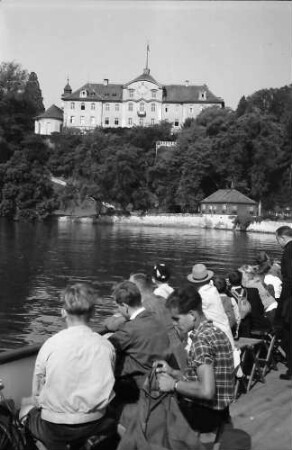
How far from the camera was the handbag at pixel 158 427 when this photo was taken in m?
3.24

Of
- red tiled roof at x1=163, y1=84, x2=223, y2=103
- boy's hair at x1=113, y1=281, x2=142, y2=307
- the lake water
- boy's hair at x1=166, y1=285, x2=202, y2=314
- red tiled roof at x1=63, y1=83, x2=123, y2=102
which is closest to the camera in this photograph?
boy's hair at x1=166, y1=285, x2=202, y2=314

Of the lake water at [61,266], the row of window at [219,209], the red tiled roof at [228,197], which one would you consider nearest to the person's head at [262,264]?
the lake water at [61,266]

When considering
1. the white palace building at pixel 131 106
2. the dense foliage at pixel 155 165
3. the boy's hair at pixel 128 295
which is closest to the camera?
the boy's hair at pixel 128 295

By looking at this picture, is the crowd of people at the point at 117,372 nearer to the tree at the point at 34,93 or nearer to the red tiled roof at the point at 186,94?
Result: the tree at the point at 34,93

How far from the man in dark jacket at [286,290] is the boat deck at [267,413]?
0.69 ft

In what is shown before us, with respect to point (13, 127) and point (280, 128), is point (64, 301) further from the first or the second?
point (13, 127)

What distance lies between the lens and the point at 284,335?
18.5ft

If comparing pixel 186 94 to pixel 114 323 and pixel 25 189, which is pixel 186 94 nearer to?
pixel 25 189

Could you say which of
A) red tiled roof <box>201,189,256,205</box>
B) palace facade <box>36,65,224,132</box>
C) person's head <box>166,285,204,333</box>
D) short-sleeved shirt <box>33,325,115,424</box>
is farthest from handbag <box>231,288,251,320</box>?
palace facade <box>36,65,224,132</box>

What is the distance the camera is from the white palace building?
342ft

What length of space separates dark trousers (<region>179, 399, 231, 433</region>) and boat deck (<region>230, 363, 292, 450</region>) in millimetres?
639

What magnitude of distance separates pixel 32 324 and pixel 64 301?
13912mm

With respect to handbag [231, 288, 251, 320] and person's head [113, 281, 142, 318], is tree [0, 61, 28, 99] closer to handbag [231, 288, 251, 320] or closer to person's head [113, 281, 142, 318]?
handbag [231, 288, 251, 320]

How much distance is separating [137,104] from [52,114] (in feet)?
47.1
